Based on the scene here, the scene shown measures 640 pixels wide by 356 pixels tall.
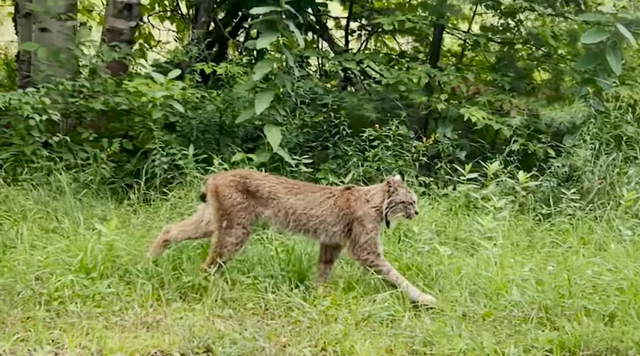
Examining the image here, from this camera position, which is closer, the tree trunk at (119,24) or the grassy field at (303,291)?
the grassy field at (303,291)

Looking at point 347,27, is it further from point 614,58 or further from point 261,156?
point 614,58

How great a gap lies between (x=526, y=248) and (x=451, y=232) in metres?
0.59

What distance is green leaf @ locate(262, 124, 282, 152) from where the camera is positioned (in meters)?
7.55

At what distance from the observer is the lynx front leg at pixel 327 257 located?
6.28 metres

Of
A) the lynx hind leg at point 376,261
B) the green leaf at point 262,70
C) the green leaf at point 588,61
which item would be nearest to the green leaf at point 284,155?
the green leaf at point 262,70

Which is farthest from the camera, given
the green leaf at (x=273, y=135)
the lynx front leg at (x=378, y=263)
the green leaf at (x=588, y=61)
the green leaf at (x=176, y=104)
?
the green leaf at (x=176, y=104)

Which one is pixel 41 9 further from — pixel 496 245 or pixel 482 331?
pixel 482 331

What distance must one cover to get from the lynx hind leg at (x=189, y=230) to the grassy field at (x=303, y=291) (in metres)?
0.12

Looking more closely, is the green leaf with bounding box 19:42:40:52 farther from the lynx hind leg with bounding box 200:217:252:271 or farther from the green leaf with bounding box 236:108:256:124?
the lynx hind leg with bounding box 200:217:252:271

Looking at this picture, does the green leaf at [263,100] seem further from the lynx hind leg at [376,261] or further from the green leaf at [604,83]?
the green leaf at [604,83]

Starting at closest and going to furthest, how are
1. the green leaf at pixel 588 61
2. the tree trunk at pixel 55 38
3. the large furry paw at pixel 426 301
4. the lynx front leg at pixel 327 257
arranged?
the large furry paw at pixel 426 301 → the lynx front leg at pixel 327 257 → the green leaf at pixel 588 61 → the tree trunk at pixel 55 38

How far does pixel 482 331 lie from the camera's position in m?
5.43

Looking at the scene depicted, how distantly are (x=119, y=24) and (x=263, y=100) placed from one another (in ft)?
6.55

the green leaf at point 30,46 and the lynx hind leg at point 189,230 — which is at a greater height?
the green leaf at point 30,46
